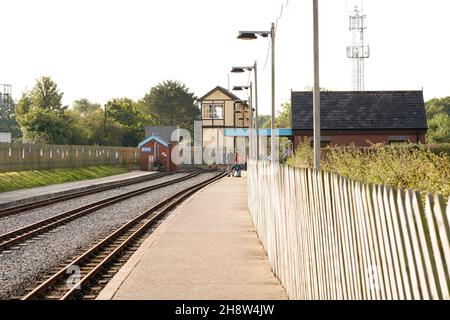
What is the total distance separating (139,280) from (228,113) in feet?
271

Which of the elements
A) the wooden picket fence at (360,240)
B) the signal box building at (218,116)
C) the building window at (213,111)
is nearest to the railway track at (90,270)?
the wooden picket fence at (360,240)

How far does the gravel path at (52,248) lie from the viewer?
1133 cm

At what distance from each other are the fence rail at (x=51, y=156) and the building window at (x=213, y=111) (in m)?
19.0

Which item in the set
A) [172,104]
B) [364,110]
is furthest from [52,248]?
[172,104]

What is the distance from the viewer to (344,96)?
176ft

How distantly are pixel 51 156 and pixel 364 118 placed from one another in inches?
875

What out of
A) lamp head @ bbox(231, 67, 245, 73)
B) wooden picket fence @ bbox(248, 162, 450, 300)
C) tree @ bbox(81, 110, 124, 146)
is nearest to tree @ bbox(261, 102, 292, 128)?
tree @ bbox(81, 110, 124, 146)

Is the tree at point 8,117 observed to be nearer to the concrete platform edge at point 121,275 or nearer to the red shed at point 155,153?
the red shed at point 155,153

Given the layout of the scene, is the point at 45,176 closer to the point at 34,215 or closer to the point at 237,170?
the point at 237,170

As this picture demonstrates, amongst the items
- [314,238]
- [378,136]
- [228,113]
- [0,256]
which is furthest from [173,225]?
[228,113]

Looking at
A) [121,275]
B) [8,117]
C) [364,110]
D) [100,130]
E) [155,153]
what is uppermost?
[8,117]

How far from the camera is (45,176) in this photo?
46.1 m

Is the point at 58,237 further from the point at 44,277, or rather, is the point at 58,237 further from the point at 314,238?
the point at 314,238

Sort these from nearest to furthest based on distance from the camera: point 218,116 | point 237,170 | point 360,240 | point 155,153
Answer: point 360,240, point 237,170, point 155,153, point 218,116
